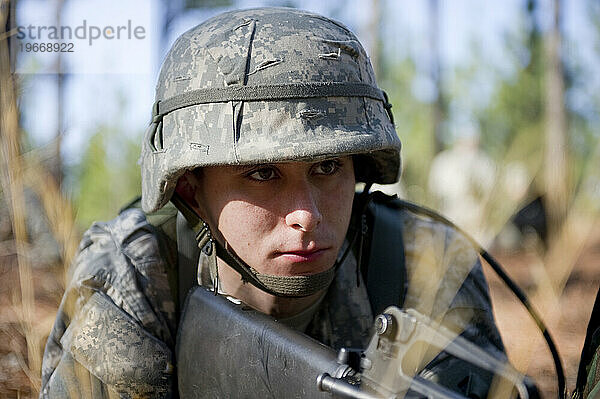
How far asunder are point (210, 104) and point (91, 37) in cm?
97

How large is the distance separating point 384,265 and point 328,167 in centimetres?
49

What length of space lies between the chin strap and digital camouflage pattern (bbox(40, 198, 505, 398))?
18cm

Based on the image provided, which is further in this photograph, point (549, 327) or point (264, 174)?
point (549, 327)

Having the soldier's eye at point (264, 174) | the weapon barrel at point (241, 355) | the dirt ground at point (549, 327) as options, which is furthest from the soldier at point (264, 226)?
the dirt ground at point (549, 327)

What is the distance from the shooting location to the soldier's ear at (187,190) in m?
2.35

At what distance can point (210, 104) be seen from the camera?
7.14 feet

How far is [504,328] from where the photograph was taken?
17.1ft

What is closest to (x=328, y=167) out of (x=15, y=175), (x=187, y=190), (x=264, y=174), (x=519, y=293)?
(x=264, y=174)

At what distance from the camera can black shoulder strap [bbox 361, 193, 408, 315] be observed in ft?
7.91

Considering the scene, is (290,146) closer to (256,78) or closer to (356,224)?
(256,78)

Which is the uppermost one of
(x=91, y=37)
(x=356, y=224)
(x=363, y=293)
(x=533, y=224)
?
(x=91, y=37)

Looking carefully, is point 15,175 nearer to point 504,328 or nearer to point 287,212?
point 287,212

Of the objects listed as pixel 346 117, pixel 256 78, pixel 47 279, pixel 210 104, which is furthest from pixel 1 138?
pixel 47 279

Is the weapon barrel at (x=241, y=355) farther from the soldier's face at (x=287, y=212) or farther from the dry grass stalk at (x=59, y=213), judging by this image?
the dry grass stalk at (x=59, y=213)
